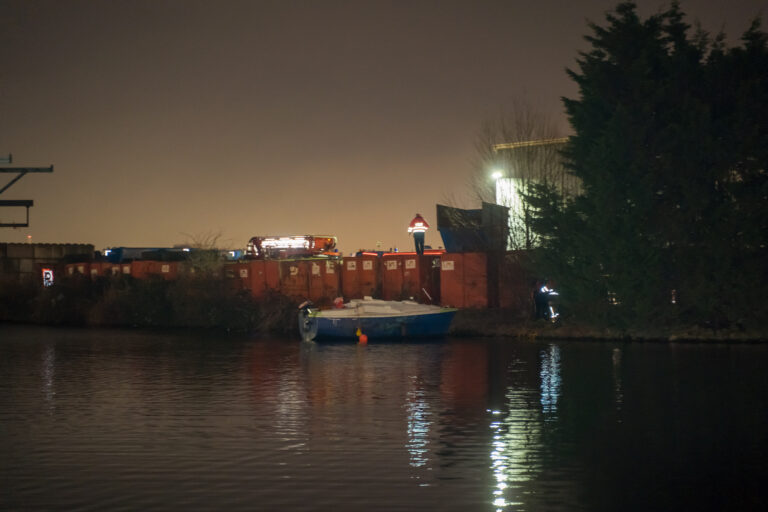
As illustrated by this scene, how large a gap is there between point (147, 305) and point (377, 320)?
20.8 meters

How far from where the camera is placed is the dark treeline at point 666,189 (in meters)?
30.4

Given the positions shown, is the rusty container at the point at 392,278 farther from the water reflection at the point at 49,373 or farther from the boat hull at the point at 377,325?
the water reflection at the point at 49,373

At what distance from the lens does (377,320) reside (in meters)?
33.5

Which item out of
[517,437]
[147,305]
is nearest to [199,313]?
[147,305]

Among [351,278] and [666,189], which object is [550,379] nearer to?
[666,189]

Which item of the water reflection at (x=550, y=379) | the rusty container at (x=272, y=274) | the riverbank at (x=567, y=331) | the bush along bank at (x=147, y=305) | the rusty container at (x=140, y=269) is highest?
the rusty container at (x=140, y=269)

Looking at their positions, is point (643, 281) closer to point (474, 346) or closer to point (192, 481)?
point (474, 346)

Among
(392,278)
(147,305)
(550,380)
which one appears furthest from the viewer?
(147,305)

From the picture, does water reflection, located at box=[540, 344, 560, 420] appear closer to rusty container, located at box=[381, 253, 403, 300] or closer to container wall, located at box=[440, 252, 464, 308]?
container wall, located at box=[440, 252, 464, 308]

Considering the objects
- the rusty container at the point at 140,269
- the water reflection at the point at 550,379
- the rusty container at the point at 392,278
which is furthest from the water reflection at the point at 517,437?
the rusty container at the point at 140,269

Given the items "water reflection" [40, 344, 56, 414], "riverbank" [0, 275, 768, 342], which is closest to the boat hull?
"riverbank" [0, 275, 768, 342]

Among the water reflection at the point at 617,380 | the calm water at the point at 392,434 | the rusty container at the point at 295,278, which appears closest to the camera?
the calm water at the point at 392,434

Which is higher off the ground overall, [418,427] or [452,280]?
[452,280]

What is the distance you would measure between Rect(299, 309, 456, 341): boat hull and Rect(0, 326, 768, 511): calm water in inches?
279
